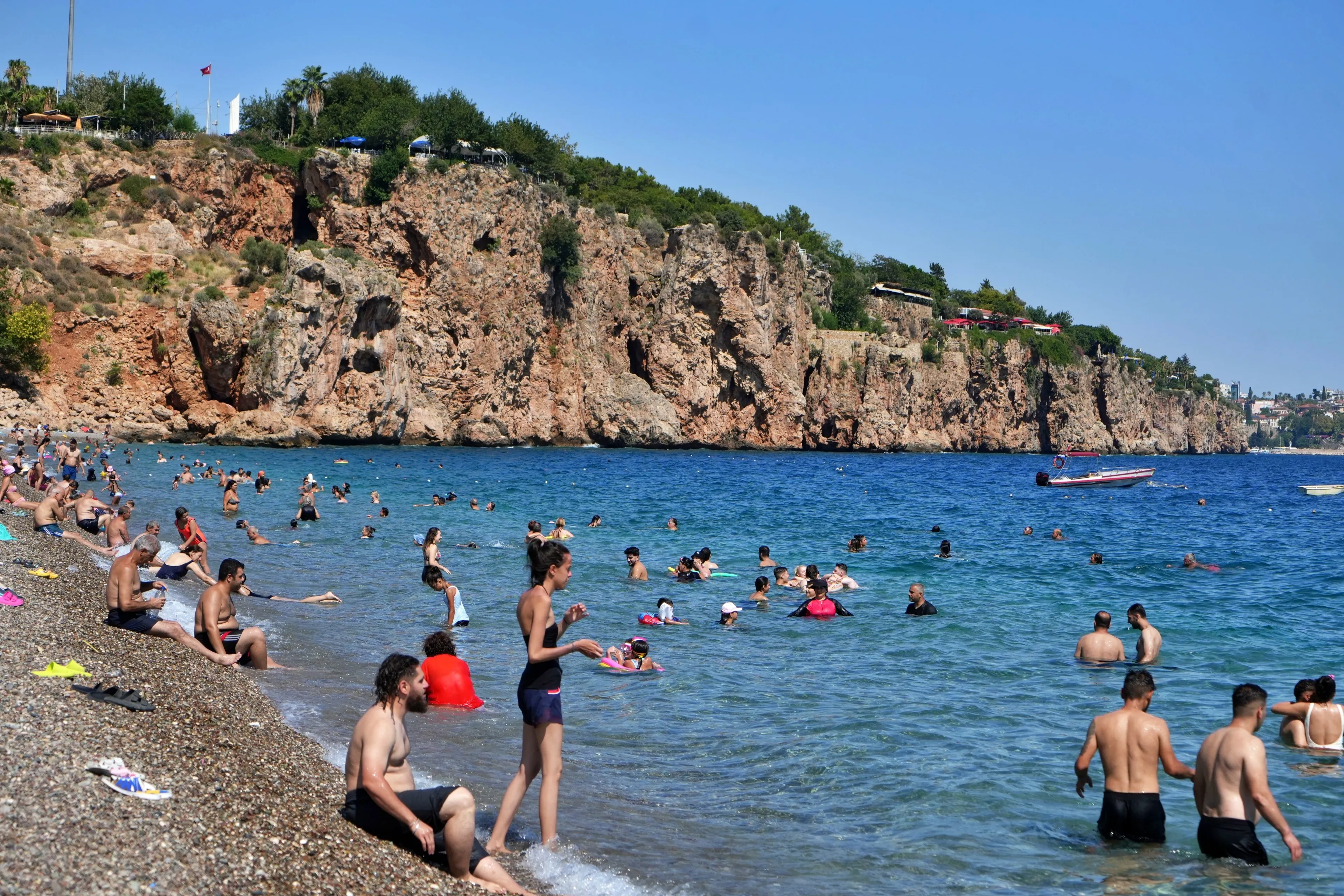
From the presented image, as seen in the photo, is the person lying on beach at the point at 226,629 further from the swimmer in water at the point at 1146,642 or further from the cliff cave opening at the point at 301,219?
the cliff cave opening at the point at 301,219

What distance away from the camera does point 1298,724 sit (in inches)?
415

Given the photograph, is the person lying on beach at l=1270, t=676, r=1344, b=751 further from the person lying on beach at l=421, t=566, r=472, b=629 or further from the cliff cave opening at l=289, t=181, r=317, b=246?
the cliff cave opening at l=289, t=181, r=317, b=246

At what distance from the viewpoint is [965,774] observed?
9.50m

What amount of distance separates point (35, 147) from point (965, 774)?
74954 mm

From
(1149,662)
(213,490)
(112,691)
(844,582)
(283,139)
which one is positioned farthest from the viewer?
(283,139)

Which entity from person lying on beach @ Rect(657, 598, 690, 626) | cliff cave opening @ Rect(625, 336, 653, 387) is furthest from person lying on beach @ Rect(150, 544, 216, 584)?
cliff cave opening @ Rect(625, 336, 653, 387)

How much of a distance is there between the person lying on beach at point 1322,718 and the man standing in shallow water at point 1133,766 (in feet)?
11.2

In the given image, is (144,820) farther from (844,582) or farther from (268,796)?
(844,582)

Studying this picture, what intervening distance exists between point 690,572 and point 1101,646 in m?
9.41

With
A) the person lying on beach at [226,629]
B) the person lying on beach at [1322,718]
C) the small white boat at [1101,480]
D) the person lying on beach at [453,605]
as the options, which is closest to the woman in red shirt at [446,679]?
the person lying on beach at [226,629]

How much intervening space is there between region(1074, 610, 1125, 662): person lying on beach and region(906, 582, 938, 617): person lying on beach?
3.63m

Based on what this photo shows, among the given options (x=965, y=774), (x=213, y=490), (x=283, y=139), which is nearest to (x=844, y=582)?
(x=965, y=774)

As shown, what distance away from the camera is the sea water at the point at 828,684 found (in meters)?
7.64

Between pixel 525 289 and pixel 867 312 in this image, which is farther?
pixel 867 312
